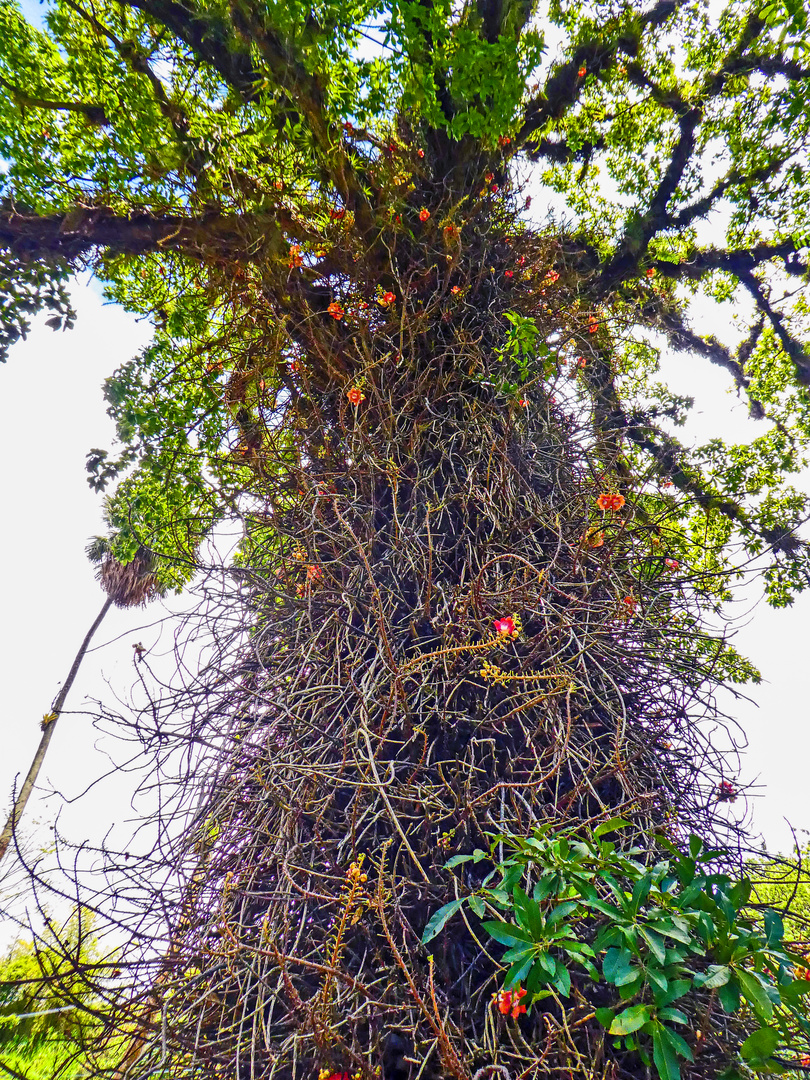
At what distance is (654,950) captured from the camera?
83 centimetres

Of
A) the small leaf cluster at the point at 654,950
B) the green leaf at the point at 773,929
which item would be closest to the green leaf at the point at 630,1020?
the small leaf cluster at the point at 654,950

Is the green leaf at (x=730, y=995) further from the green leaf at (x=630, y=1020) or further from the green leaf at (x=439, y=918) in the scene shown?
the green leaf at (x=439, y=918)

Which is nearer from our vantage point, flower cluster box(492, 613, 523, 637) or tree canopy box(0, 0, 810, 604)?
flower cluster box(492, 613, 523, 637)

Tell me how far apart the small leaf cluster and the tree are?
0.05 ft

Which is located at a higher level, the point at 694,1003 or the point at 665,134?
the point at 665,134

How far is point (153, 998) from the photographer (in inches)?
43.7

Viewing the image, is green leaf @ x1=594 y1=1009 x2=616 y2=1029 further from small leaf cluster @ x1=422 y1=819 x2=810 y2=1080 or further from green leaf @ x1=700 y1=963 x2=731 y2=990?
green leaf @ x1=700 y1=963 x2=731 y2=990

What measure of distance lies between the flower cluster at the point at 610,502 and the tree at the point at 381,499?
14 millimetres

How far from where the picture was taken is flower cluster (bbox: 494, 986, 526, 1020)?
3.13ft

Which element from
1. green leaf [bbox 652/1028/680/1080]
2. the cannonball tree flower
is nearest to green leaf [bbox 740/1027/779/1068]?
green leaf [bbox 652/1028/680/1080]

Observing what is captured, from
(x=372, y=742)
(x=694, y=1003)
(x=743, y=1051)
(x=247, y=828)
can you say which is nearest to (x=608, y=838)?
(x=694, y=1003)

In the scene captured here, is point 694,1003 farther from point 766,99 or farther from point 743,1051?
point 766,99

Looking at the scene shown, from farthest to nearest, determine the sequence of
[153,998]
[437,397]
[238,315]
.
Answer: [238,315] → [437,397] → [153,998]

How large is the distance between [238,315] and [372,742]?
1.82 meters
